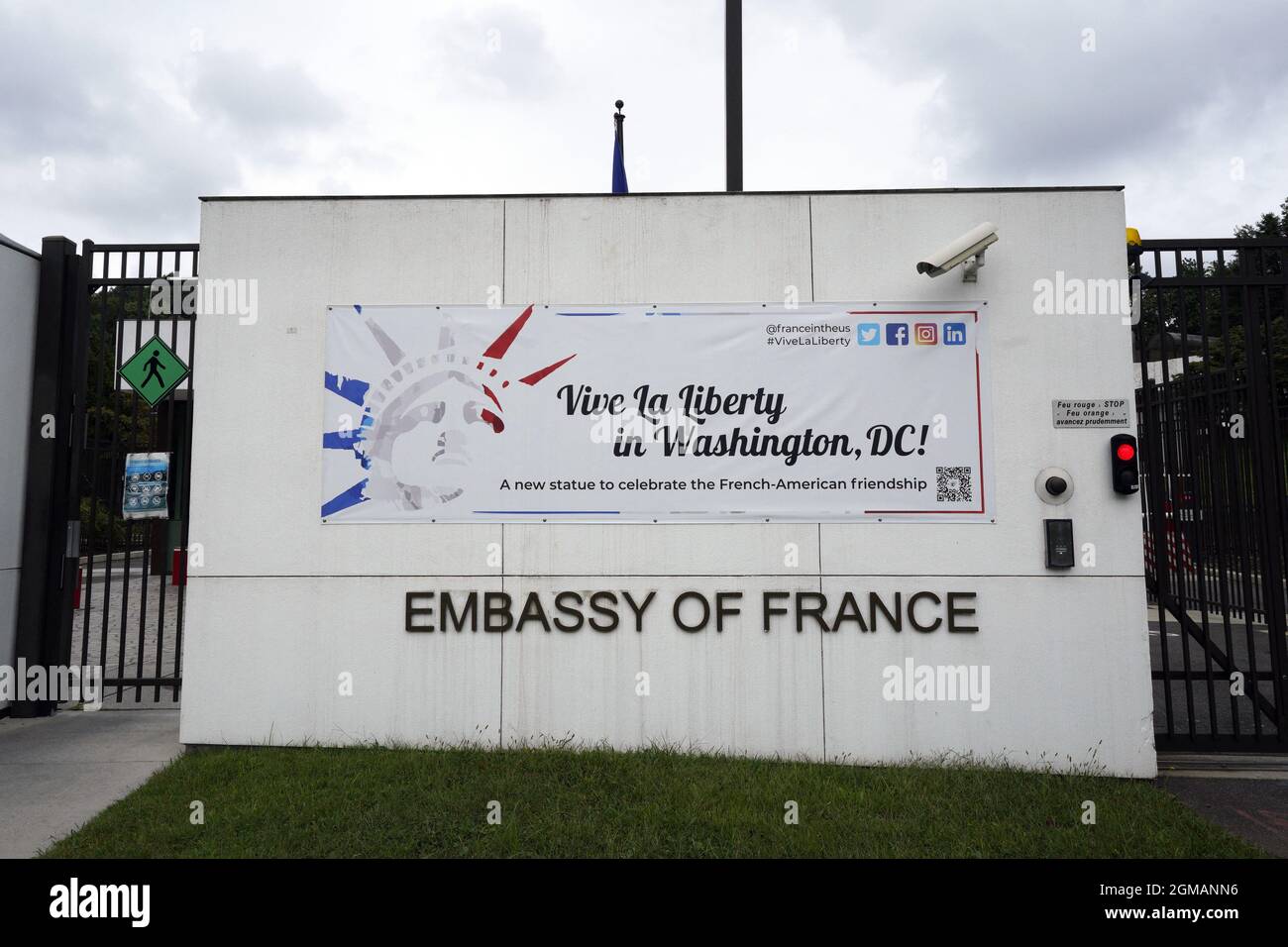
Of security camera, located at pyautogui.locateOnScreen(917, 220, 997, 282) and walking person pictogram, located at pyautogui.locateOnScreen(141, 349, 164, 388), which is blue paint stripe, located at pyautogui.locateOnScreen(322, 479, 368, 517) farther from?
security camera, located at pyautogui.locateOnScreen(917, 220, 997, 282)

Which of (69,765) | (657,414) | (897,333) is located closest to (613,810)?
(657,414)

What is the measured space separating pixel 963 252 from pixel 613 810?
151 inches

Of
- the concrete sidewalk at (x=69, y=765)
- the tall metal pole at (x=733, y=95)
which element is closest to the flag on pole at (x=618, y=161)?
the tall metal pole at (x=733, y=95)

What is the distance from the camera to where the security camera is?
4.77 m

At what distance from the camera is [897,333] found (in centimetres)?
516

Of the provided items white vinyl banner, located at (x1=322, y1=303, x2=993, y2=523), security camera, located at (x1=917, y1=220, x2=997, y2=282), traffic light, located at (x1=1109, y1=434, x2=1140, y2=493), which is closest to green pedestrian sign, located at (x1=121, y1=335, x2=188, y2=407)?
white vinyl banner, located at (x1=322, y1=303, x2=993, y2=523)

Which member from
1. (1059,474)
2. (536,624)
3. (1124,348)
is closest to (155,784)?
(536,624)

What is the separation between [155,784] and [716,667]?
338cm

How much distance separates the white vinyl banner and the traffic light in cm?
79

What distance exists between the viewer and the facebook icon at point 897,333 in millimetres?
5152

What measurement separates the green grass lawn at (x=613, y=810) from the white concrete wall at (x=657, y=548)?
0.97 ft

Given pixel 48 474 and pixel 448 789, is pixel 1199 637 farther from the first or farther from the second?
pixel 48 474

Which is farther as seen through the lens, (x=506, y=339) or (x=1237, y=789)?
(x=506, y=339)

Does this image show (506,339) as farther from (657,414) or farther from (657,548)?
(657,548)
